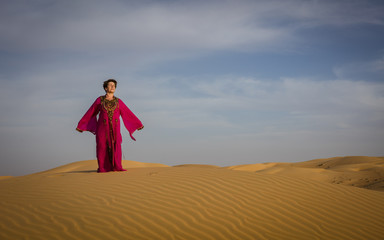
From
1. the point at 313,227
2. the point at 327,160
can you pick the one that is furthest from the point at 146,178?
the point at 327,160

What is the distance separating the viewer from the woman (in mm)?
8852

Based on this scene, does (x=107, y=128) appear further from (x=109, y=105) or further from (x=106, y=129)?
(x=109, y=105)

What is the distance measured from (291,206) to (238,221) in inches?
49.6

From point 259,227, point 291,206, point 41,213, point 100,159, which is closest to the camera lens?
point 259,227

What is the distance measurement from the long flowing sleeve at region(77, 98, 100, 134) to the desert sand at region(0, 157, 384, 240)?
5.54 ft

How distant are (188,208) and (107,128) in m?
4.20

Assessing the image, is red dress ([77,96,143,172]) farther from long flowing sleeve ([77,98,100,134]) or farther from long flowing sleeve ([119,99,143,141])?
long flowing sleeve ([119,99,143,141])

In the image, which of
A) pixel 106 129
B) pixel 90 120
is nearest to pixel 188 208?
pixel 106 129

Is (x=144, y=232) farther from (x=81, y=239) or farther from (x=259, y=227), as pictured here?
(x=259, y=227)

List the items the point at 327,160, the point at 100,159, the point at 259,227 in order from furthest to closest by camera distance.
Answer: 1. the point at 327,160
2. the point at 100,159
3. the point at 259,227

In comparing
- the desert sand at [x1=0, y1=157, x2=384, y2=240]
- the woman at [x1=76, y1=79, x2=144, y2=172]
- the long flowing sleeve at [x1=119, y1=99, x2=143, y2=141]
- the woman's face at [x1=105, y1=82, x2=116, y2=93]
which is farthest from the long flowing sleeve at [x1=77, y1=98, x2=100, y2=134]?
the desert sand at [x1=0, y1=157, x2=384, y2=240]

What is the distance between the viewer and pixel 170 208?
18.2 feet

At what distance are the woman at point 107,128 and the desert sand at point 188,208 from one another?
1018 millimetres

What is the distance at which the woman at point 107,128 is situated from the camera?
29.0ft
